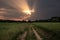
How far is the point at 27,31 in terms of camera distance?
4.97m

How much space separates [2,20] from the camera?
195 inches

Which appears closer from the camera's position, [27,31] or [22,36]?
[22,36]

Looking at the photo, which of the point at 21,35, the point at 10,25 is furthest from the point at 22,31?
the point at 10,25

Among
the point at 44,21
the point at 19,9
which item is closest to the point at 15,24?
the point at 19,9

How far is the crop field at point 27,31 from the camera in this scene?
4793mm

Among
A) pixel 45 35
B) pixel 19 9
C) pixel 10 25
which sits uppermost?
pixel 19 9

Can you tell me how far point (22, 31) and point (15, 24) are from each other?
32 cm

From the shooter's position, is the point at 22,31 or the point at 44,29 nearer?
the point at 22,31

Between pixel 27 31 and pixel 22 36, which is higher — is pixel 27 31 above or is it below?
above

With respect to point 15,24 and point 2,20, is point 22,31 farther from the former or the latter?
point 2,20

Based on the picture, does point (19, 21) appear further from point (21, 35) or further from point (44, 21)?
point (44, 21)

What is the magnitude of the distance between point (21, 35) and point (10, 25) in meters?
0.48

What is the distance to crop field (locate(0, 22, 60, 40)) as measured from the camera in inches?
189

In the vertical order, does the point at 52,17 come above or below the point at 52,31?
above
